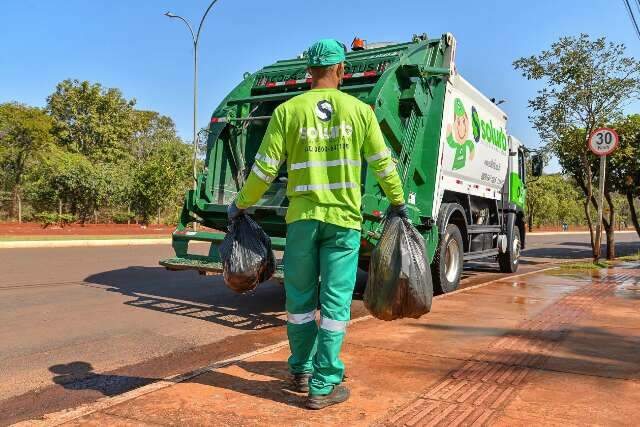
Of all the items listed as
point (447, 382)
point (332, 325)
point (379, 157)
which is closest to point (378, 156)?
point (379, 157)

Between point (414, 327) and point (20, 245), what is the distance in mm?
15041

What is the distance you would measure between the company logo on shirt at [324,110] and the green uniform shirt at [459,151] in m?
4.60

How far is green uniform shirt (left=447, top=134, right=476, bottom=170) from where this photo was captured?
7.60 m

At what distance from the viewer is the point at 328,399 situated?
302cm

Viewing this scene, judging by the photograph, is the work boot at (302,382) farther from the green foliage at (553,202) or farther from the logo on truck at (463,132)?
the green foliage at (553,202)

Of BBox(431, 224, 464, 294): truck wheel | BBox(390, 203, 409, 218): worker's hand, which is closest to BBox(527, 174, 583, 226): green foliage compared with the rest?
BBox(431, 224, 464, 294): truck wheel

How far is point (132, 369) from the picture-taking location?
4.21 metres

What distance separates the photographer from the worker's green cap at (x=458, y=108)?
7.66 metres

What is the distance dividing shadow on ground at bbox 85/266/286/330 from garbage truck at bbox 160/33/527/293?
51 cm

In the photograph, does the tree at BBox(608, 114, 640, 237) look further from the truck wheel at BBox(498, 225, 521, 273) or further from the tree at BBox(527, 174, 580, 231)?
the tree at BBox(527, 174, 580, 231)

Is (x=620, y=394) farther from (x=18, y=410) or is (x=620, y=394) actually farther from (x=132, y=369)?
(x=18, y=410)

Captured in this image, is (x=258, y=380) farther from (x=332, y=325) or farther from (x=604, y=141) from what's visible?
(x=604, y=141)

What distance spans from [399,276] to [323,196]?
616 mm

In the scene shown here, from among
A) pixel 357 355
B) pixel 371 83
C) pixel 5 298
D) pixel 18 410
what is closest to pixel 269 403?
pixel 357 355
